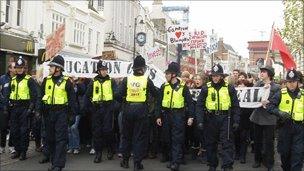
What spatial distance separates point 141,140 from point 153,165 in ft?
3.28

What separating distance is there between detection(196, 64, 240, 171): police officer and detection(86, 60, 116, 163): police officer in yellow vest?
2.09 metres

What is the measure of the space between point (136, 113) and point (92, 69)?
273 cm

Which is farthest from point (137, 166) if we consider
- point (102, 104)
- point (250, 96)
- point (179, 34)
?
point (179, 34)

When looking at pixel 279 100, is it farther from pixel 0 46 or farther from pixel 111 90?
pixel 0 46

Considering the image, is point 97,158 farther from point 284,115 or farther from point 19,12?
point 19,12

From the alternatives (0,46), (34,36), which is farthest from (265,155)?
(34,36)

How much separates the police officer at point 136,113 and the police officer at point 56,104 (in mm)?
1094

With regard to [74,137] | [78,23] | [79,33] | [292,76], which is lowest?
[74,137]

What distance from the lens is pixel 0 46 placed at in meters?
25.3

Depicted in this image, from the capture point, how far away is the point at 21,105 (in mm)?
10445

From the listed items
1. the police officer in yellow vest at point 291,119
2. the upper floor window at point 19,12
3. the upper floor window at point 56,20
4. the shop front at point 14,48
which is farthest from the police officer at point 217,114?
the upper floor window at point 56,20

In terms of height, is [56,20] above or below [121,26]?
below

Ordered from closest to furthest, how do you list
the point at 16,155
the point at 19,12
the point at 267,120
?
the point at 267,120
the point at 16,155
the point at 19,12

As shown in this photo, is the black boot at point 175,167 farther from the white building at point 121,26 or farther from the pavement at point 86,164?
the white building at point 121,26
